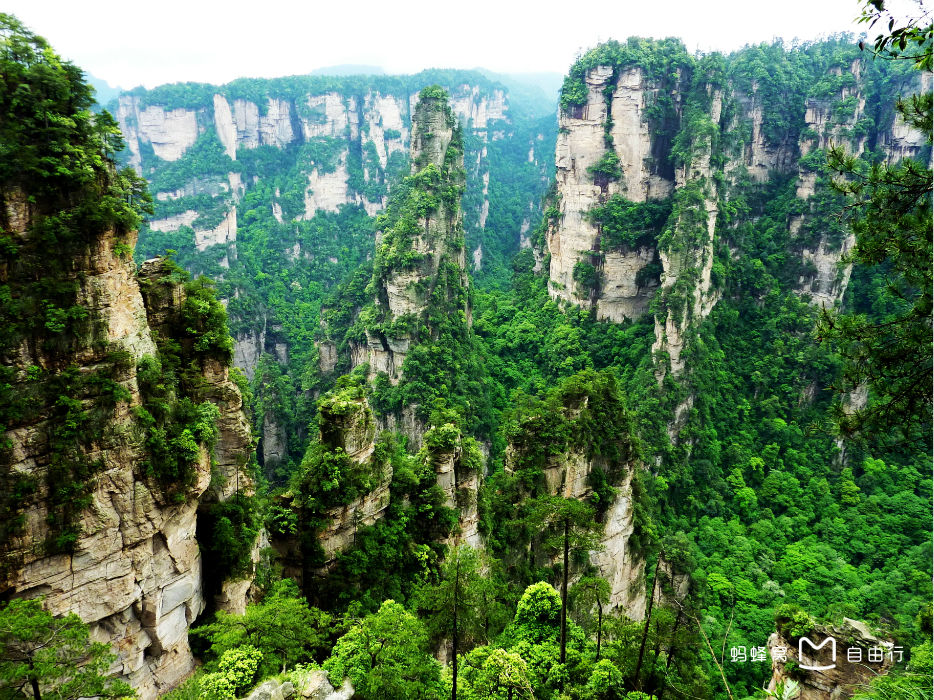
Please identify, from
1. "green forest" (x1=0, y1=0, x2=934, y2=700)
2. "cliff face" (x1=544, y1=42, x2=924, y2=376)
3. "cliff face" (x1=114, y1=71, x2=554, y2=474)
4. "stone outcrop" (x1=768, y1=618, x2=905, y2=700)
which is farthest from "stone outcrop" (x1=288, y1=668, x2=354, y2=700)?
"cliff face" (x1=114, y1=71, x2=554, y2=474)

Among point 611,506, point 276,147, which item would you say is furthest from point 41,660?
point 276,147

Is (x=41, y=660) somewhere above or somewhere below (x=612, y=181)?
below

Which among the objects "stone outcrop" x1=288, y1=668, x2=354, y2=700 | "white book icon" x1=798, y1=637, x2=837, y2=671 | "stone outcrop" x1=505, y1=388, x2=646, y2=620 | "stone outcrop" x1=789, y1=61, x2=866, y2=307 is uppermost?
"stone outcrop" x1=789, y1=61, x2=866, y2=307

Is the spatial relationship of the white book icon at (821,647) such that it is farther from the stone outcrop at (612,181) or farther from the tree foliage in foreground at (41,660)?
the stone outcrop at (612,181)

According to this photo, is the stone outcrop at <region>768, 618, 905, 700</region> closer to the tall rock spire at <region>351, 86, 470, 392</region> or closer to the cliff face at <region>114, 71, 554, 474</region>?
the tall rock spire at <region>351, 86, 470, 392</region>

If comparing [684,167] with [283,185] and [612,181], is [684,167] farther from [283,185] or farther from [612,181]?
[283,185]
